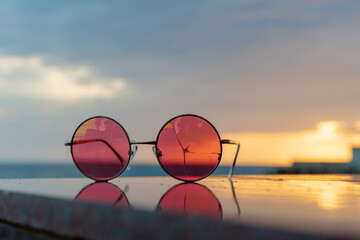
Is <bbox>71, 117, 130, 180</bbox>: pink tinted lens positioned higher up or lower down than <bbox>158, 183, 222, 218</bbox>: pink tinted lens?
higher up

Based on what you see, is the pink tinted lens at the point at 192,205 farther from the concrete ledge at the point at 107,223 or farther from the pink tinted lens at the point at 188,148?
the pink tinted lens at the point at 188,148

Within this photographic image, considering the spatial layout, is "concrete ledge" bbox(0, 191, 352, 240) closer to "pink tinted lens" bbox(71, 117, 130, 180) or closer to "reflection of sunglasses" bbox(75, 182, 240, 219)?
"reflection of sunglasses" bbox(75, 182, 240, 219)

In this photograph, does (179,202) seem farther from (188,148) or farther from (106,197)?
(188,148)

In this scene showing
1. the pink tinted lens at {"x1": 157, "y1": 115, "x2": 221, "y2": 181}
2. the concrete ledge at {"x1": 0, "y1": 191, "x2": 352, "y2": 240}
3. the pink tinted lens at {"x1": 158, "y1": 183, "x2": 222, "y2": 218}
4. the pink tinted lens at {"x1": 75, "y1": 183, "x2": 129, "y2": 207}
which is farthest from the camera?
the pink tinted lens at {"x1": 157, "y1": 115, "x2": 221, "y2": 181}

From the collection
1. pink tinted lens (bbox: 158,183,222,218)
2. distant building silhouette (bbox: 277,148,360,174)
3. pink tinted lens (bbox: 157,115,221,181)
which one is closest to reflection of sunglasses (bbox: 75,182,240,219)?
pink tinted lens (bbox: 158,183,222,218)

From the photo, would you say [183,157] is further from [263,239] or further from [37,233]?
[263,239]

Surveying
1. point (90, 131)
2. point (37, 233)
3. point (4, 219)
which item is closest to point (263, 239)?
point (37, 233)

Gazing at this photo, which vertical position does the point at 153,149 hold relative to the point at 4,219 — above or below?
above
